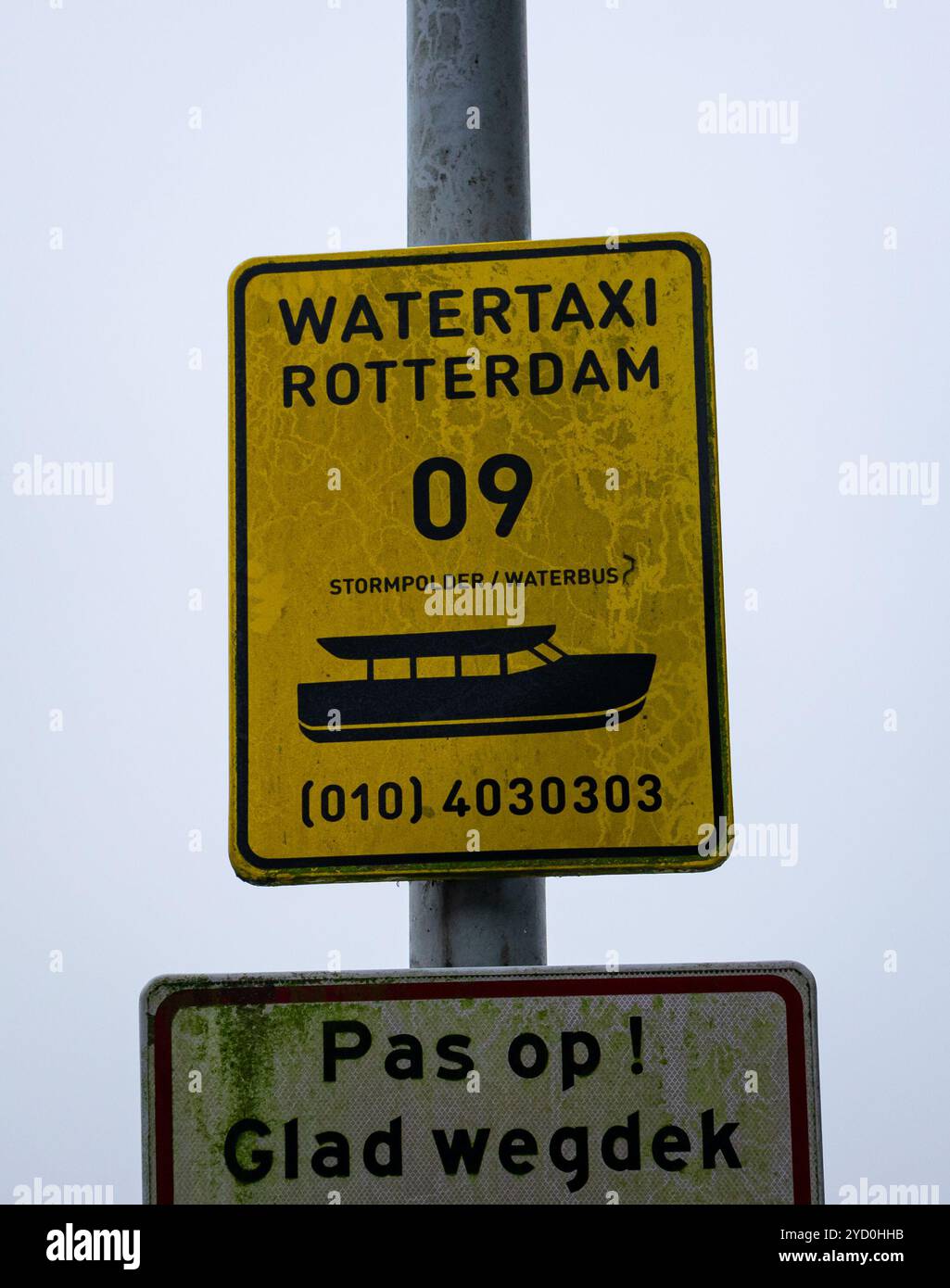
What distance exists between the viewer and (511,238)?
9.04 feet

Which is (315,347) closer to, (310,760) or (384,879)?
(310,760)

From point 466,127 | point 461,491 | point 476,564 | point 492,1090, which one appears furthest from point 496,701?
point 466,127

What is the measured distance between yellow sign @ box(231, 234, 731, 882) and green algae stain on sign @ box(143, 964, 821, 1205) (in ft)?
0.76

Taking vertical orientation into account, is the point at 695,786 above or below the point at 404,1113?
above

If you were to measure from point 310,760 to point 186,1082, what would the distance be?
52cm

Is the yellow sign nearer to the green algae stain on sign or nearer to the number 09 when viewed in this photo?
the number 09

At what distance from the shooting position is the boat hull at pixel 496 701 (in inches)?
95.3

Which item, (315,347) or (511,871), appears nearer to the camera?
(511,871)

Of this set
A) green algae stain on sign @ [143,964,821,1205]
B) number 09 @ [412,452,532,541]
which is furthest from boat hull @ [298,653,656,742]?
green algae stain on sign @ [143,964,821,1205]

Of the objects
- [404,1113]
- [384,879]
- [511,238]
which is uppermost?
[511,238]

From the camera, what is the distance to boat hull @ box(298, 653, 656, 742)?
242 cm

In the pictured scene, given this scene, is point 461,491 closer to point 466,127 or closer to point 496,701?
point 496,701
